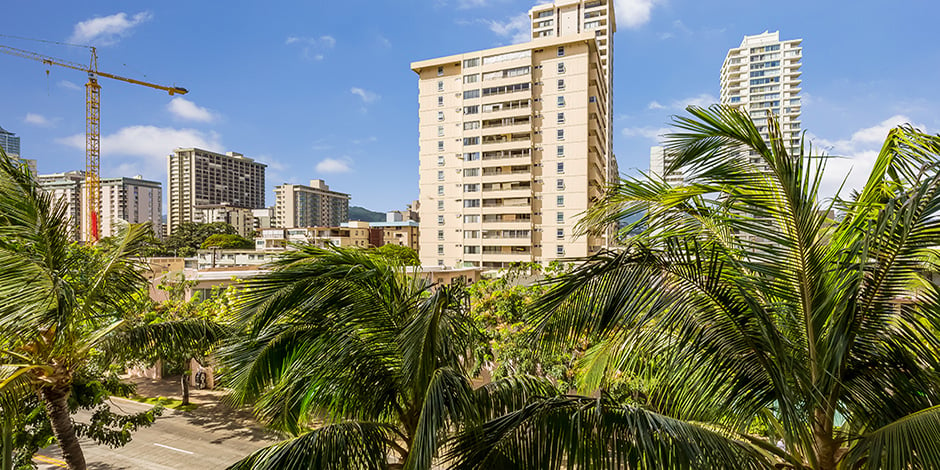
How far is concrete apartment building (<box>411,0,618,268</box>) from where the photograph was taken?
4184cm

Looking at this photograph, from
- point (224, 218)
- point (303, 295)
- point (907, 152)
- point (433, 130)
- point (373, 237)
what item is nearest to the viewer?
point (907, 152)

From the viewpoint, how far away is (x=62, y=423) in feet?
20.6

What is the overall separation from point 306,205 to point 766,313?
157m

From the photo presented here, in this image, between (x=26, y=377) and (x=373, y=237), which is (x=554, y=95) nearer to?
(x=26, y=377)

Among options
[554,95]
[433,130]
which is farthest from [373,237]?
[554,95]

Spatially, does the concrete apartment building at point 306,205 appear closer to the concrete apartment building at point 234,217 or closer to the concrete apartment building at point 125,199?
the concrete apartment building at point 234,217

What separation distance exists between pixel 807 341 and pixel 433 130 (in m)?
44.6

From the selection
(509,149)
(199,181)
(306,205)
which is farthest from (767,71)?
(199,181)

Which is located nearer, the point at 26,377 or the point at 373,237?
the point at 26,377

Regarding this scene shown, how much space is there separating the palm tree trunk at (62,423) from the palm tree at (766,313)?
5.96m

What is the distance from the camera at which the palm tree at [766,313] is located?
3.12m

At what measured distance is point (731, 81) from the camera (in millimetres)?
91812

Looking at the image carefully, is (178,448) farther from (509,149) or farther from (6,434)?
(509,149)

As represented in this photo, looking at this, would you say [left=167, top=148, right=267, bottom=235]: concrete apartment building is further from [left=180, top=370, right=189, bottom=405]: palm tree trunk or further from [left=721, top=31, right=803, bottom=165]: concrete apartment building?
[left=180, top=370, right=189, bottom=405]: palm tree trunk
